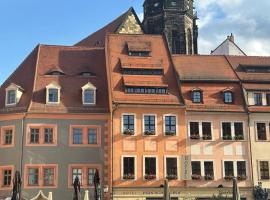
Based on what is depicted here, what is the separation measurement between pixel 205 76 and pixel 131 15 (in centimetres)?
1528

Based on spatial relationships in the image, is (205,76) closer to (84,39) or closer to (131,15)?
(131,15)

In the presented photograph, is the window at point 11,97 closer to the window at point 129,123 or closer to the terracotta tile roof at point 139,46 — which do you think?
the window at point 129,123

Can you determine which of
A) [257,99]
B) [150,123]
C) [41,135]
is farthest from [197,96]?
[41,135]

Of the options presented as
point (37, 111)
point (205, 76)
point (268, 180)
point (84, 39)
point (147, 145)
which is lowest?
point (268, 180)

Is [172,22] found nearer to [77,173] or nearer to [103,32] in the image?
[103,32]

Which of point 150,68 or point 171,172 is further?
point 150,68

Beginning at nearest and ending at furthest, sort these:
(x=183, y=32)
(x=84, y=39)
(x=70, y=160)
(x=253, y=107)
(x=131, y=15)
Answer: (x=70, y=160) → (x=253, y=107) → (x=131, y=15) → (x=84, y=39) → (x=183, y=32)

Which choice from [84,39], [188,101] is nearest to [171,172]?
[188,101]

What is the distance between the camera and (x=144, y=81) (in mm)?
37594

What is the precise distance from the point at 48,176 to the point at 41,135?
8.96 ft

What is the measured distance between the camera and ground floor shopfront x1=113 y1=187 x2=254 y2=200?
34969 mm

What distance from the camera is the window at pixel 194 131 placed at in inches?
1449

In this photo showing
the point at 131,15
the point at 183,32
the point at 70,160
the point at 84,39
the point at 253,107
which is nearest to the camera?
the point at 70,160

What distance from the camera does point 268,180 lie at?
36.8 meters
